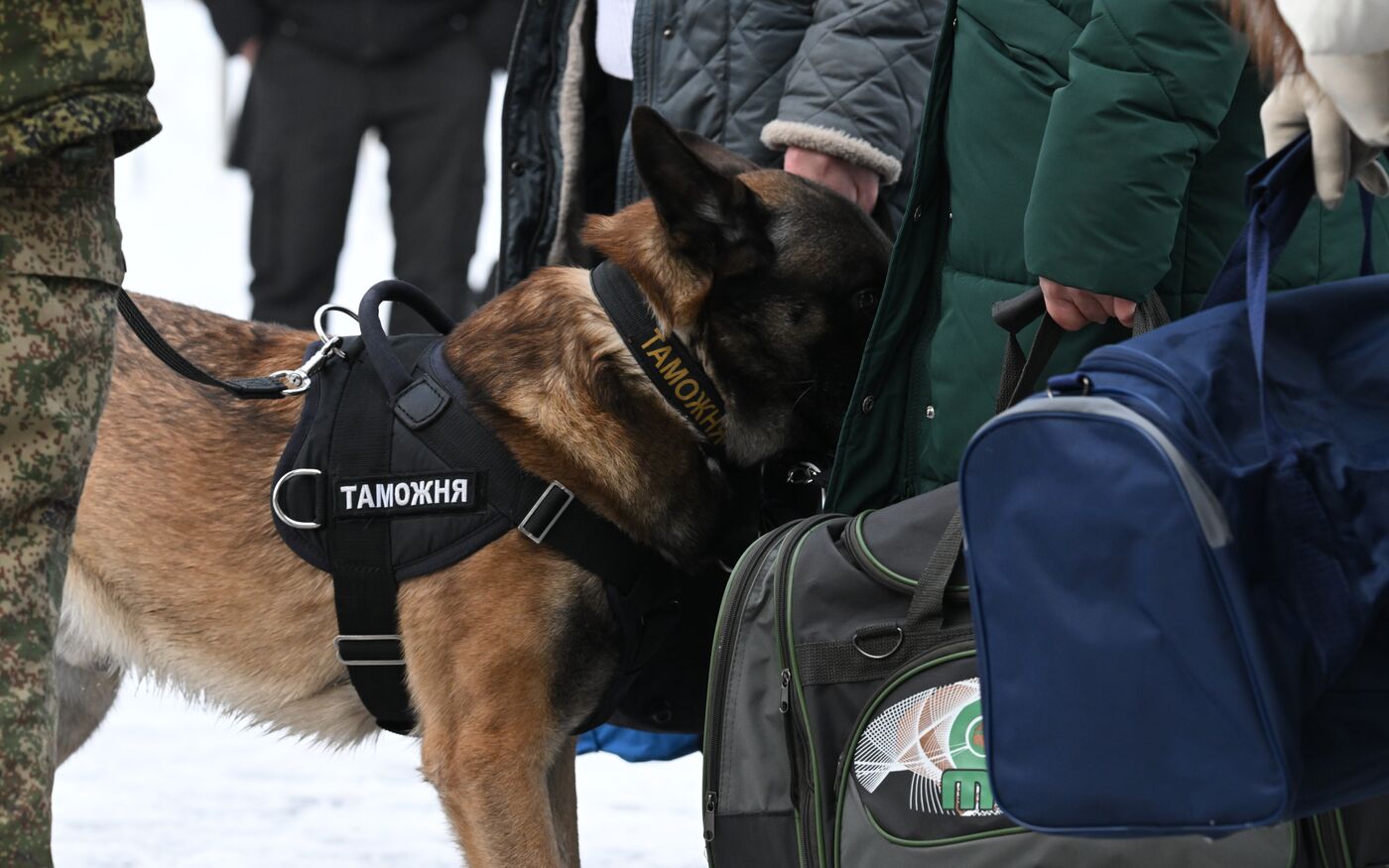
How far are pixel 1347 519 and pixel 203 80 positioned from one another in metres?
12.0

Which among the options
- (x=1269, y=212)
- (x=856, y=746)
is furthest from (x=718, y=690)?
(x=1269, y=212)

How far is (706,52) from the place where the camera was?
9.73ft

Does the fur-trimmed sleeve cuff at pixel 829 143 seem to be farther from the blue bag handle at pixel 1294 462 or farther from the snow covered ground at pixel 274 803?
the blue bag handle at pixel 1294 462

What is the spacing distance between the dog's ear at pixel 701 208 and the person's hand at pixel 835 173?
42cm

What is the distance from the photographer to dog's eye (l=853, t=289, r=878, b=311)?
246 centimetres

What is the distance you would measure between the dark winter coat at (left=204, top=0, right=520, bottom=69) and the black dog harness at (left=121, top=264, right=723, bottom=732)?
2.31m

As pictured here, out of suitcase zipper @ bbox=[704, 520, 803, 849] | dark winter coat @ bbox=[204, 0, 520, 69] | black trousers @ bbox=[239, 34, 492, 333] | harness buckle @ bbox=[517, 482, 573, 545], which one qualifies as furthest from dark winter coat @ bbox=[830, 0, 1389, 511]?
dark winter coat @ bbox=[204, 0, 520, 69]

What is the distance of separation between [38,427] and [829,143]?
A: 1.64 m

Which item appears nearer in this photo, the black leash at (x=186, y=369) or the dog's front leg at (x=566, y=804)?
the black leash at (x=186, y=369)

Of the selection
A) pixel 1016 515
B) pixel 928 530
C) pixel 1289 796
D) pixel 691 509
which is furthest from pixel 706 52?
pixel 1289 796

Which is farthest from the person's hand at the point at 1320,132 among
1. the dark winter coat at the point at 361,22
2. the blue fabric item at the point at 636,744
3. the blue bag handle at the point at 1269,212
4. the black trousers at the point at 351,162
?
the dark winter coat at the point at 361,22

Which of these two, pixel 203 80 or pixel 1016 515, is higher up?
pixel 1016 515

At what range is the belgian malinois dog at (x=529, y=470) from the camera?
7.40 feet

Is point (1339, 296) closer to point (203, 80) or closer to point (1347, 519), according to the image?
point (1347, 519)
